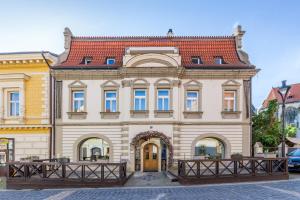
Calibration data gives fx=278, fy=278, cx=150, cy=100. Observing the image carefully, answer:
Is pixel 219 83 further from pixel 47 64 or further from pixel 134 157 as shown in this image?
pixel 47 64

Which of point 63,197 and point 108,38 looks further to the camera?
point 108,38

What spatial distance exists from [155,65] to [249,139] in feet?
25.8

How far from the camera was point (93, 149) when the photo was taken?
18750 millimetres

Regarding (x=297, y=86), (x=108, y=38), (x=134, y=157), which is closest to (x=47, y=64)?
(x=108, y=38)

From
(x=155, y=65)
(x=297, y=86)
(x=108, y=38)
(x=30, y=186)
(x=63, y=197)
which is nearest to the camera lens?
(x=63, y=197)

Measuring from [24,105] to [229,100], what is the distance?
13641mm

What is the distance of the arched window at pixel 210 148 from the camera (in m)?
18.5

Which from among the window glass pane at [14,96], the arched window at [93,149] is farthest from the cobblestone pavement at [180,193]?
the window glass pane at [14,96]

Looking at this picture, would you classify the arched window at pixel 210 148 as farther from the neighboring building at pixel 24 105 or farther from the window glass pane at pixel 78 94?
the neighboring building at pixel 24 105

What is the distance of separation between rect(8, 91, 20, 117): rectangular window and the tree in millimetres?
18423

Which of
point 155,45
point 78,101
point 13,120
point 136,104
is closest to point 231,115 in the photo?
point 136,104

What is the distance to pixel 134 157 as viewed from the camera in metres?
18.0

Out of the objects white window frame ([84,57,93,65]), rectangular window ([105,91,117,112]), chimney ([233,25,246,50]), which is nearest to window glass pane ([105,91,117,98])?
rectangular window ([105,91,117,112])

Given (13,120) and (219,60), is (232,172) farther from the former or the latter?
(13,120)
